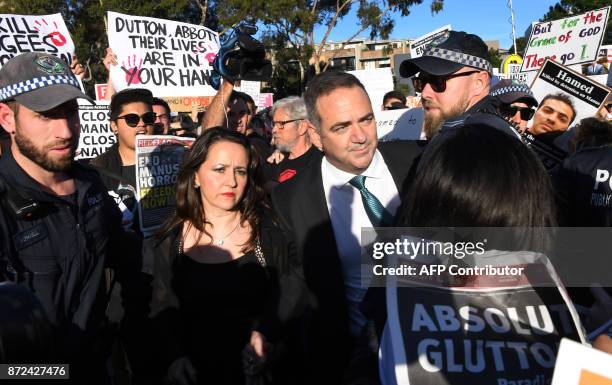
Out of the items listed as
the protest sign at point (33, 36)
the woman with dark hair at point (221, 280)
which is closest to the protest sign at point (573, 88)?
the woman with dark hair at point (221, 280)

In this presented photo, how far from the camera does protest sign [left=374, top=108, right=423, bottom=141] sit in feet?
24.1

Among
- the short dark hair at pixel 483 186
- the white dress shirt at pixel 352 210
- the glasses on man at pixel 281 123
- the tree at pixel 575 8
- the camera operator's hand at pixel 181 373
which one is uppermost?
the tree at pixel 575 8

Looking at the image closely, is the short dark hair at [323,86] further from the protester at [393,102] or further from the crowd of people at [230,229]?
the protester at [393,102]

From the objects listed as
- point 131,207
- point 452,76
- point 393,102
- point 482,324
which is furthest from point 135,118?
point 393,102

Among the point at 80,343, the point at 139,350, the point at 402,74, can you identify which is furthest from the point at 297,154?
the point at 80,343

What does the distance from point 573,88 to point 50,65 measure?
15.7ft

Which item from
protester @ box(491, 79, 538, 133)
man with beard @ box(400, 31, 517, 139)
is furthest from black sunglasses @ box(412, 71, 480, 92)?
protester @ box(491, 79, 538, 133)

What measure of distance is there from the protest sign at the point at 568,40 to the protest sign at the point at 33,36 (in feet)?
21.0

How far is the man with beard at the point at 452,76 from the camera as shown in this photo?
2973mm

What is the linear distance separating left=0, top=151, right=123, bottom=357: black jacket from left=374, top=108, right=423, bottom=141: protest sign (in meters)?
5.25

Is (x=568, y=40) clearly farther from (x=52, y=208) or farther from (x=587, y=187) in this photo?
(x=52, y=208)

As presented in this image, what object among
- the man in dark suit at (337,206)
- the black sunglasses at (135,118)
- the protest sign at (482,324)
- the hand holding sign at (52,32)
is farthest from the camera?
the hand holding sign at (52,32)

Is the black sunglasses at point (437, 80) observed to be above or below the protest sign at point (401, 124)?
above

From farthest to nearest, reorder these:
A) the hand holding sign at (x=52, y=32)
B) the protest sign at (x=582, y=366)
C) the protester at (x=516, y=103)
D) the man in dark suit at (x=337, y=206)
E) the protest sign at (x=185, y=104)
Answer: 1. the protest sign at (x=185, y=104)
2. the hand holding sign at (x=52, y=32)
3. the protester at (x=516, y=103)
4. the man in dark suit at (x=337, y=206)
5. the protest sign at (x=582, y=366)
